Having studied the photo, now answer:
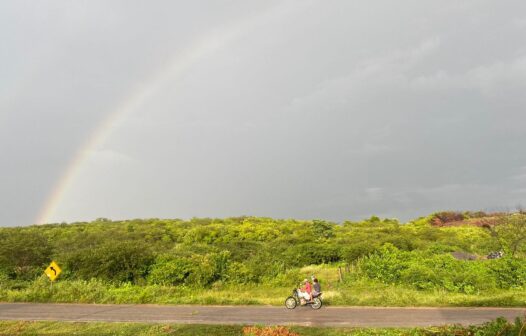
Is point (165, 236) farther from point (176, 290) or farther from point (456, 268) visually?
point (456, 268)

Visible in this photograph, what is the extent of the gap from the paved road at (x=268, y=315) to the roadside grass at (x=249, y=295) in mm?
1066

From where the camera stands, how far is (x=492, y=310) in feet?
74.5

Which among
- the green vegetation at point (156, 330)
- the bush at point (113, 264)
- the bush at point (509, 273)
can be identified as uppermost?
the bush at point (113, 264)

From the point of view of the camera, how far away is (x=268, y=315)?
22.4 m

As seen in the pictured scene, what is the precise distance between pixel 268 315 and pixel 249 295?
7488mm

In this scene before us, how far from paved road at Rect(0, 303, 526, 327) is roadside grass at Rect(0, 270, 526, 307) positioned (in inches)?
42.0

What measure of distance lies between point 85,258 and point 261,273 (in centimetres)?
1608

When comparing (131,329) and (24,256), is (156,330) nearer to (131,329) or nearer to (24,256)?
(131,329)

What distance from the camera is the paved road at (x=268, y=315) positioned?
66.7 feet

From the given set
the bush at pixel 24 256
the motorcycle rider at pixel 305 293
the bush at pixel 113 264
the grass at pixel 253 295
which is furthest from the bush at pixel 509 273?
the bush at pixel 24 256

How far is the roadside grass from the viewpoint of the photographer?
24.4 m

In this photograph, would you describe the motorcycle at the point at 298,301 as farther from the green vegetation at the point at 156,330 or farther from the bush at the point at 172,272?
the bush at the point at 172,272

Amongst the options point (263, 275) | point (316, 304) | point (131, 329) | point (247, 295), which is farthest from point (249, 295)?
point (131, 329)

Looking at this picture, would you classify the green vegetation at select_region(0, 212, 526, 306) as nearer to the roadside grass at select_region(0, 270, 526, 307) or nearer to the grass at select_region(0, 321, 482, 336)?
the roadside grass at select_region(0, 270, 526, 307)
